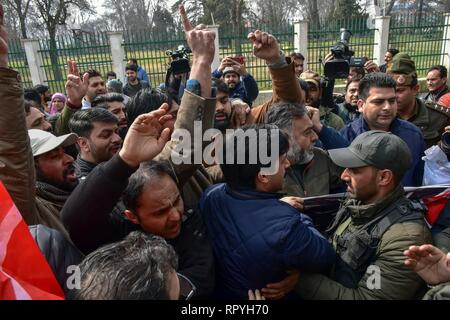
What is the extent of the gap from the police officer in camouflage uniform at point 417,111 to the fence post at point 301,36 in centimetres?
685

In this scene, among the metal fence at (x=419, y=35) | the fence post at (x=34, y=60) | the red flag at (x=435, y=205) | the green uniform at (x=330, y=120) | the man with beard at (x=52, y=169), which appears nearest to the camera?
the red flag at (x=435, y=205)

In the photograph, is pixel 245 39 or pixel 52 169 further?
pixel 245 39

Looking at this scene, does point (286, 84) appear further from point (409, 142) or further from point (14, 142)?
point (14, 142)

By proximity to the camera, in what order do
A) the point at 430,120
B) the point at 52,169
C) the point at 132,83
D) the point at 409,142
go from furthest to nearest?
the point at 132,83 < the point at 430,120 < the point at 409,142 < the point at 52,169

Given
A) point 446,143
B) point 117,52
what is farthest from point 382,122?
point 117,52

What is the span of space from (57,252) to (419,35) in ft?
37.1

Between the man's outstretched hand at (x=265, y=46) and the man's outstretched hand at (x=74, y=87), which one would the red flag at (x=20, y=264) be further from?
the man's outstretched hand at (x=74, y=87)

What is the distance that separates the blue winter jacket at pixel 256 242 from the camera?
4.99 feet

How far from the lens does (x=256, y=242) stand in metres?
1.54

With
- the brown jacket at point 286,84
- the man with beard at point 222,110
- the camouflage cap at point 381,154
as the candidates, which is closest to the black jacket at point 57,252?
the camouflage cap at point 381,154

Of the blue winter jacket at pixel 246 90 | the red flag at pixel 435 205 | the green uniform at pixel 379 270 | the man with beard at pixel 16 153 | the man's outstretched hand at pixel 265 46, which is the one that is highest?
the man's outstretched hand at pixel 265 46
